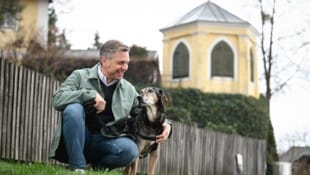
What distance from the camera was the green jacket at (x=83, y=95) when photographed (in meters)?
7.08

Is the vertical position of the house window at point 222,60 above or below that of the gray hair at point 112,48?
above

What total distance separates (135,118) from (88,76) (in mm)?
662

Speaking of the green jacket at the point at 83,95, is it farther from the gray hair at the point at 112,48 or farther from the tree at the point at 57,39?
the tree at the point at 57,39

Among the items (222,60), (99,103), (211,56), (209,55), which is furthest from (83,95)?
(222,60)

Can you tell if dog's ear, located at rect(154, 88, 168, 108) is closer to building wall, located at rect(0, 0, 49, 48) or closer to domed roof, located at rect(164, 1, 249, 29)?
building wall, located at rect(0, 0, 49, 48)

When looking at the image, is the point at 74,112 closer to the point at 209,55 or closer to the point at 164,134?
the point at 164,134

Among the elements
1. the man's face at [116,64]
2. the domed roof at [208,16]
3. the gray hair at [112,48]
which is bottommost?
the man's face at [116,64]

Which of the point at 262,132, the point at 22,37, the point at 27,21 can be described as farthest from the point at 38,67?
the point at 262,132

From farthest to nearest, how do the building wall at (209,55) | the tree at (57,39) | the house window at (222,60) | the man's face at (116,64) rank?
1. the house window at (222,60)
2. the building wall at (209,55)
3. the tree at (57,39)
4. the man's face at (116,64)

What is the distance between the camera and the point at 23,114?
12.9 meters

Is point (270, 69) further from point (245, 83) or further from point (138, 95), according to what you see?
point (138, 95)

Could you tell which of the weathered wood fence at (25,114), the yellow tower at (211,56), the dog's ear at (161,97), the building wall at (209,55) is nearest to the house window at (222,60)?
the yellow tower at (211,56)

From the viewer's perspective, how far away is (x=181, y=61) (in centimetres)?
4497

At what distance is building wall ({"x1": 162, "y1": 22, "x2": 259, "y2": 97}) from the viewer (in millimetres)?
43781
